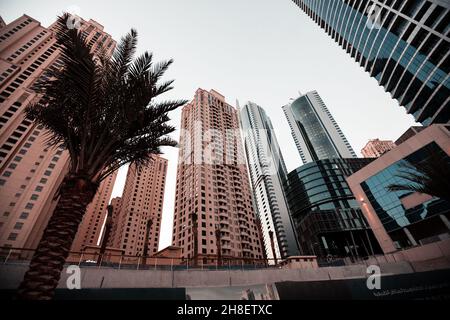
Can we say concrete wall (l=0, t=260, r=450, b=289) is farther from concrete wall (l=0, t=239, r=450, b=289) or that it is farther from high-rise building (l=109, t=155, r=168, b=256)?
high-rise building (l=109, t=155, r=168, b=256)

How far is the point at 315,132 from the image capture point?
13750cm

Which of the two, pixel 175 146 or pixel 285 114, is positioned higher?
pixel 285 114

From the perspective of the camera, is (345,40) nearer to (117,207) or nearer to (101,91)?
(101,91)

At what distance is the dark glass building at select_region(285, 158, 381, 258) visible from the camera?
2702 inches

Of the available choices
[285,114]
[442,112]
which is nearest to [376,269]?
[442,112]

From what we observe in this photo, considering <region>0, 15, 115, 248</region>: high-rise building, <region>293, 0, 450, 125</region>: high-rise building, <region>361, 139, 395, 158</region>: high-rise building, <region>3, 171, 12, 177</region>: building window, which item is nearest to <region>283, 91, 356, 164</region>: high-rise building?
<region>361, 139, 395, 158</region>: high-rise building

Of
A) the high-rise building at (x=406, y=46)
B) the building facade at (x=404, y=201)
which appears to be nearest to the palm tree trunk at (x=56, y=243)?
the building facade at (x=404, y=201)

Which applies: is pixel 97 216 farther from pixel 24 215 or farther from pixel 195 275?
pixel 195 275

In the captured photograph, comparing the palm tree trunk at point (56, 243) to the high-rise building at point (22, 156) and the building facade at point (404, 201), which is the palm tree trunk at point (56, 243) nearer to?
the building facade at point (404, 201)

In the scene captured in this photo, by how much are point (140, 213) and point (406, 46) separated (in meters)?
103

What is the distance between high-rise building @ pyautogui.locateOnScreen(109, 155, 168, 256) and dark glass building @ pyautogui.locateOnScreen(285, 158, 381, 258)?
5744cm

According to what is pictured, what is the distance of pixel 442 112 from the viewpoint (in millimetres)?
45531

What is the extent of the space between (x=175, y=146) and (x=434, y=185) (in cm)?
1253
